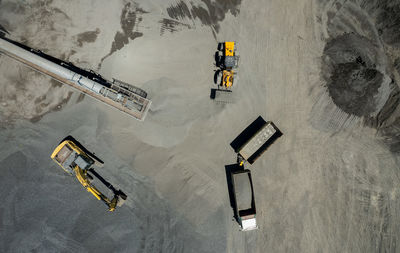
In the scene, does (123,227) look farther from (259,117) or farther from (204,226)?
(259,117)

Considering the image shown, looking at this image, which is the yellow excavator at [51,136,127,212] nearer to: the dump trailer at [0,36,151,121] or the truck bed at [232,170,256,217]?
the dump trailer at [0,36,151,121]

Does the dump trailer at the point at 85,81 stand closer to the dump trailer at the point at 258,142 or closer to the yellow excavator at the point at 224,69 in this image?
the yellow excavator at the point at 224,69

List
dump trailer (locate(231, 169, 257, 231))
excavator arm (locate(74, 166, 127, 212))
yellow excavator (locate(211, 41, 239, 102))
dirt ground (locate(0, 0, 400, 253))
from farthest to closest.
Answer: dirt ground (locate(0, 0, 400, 253))
yellow excavator (locate(211, 41, 239, 102))
dump trailer (locate(231, 169, 257, 231))
excavator arm (locate(74, 166, 127, 212))

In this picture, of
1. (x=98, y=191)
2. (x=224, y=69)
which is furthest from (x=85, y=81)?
(x=224, y=69)

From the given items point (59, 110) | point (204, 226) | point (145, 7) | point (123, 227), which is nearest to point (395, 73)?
point (204, 226)

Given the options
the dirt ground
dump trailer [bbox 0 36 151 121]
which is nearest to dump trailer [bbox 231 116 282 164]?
the dirt ground

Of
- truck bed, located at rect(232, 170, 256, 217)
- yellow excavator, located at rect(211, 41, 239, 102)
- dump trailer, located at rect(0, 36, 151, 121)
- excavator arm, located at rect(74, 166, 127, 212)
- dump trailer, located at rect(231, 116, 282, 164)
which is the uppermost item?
yellow excavator, located at rect(211, 41, 239, 102)

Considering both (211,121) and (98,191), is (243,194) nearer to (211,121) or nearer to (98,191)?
(211,121)
